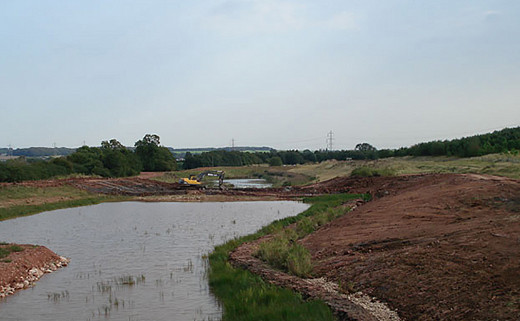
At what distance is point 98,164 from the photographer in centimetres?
6412

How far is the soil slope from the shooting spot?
7367 mm

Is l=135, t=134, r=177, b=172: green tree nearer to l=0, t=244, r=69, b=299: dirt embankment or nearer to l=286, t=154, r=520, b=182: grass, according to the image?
l=286, t=154, r=520, b=182: grass

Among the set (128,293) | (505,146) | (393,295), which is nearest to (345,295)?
(393,295)

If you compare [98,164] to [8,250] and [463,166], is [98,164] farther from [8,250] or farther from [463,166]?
[8,250]

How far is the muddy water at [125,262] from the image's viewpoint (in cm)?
1041

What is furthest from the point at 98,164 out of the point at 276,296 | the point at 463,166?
the point at 276,296

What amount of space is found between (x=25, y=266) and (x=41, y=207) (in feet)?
61.4

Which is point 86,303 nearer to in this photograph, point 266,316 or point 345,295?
point 266,316

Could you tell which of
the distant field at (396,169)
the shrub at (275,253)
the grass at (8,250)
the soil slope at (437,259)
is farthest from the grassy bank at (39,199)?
the distant field at (396,169)

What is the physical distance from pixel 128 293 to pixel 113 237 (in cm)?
892

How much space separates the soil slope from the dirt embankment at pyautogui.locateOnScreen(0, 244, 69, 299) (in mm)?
7674

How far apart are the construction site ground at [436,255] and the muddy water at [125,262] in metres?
3.45

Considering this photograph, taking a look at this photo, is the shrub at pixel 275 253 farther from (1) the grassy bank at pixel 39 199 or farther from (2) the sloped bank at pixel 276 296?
(1) the grassy bank at pixel 39 199

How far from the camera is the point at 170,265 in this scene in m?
14.6
